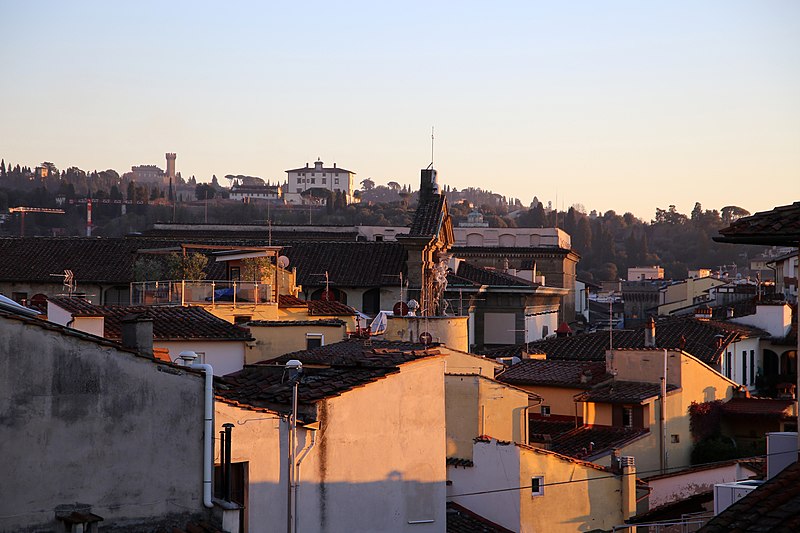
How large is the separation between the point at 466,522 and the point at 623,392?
11272mm

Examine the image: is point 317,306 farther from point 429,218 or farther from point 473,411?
point 429,218

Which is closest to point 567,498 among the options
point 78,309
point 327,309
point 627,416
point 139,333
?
point 627,416

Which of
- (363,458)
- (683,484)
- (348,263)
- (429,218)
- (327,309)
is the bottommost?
(683,484)

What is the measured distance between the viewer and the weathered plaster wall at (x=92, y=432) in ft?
36.1

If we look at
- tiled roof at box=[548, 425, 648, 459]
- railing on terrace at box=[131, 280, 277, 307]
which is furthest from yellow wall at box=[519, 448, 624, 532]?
railing on terrace at box=[131, 280, 277, 307]

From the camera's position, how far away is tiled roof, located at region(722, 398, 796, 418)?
31.0m

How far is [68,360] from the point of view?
37.1 ft

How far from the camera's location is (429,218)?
51.9 meters

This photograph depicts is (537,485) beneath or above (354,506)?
beneath

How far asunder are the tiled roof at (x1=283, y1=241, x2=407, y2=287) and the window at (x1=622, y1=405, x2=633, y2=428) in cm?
2488

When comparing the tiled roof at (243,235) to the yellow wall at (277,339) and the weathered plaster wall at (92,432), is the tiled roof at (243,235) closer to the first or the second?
the yellow wall at (277,339)

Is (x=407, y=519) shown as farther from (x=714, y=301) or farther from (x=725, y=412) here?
(x=714, y=301)

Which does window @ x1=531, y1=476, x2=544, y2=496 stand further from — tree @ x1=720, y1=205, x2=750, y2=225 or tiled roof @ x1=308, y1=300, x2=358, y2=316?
tree @ x1=720, y1=205, x2=750, y2=225

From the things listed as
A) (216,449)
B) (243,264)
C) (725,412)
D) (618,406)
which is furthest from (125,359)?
(243,264)
